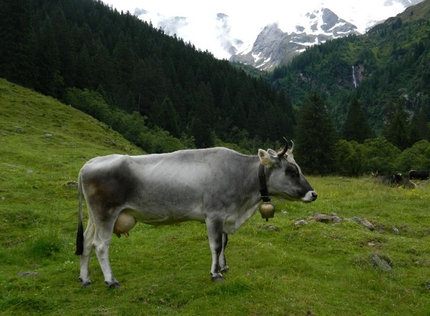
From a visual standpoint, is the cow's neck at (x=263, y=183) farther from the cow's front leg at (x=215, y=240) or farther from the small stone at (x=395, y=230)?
the small stone at (x=395, y=230)

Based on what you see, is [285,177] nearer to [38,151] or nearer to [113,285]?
[113,285]

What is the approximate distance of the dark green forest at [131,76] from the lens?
59938mm

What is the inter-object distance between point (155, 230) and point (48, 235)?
12.2 feet

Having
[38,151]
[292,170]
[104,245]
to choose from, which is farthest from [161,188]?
[38,151]

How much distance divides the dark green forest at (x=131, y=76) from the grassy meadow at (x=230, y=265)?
4490cm

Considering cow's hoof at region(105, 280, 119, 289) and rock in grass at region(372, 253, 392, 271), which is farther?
rock in grass at region(372, 253, 392, 271)

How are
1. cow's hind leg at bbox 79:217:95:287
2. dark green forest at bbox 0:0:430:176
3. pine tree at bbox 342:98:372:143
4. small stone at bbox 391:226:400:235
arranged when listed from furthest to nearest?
pine tree at bbox 342:98:372:143 < dark green forest at bbox 0:0:430:176 < small stone at bbox 391:226:400:235 < cow's hind leg at bbox 79:217:95:287

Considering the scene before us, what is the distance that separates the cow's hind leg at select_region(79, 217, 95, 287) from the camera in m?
8.61

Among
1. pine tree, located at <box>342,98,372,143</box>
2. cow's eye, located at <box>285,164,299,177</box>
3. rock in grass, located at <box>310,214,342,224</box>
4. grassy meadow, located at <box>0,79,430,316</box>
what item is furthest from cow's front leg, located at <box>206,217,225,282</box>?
pine tree, located at <box>342,98,372,143</box>

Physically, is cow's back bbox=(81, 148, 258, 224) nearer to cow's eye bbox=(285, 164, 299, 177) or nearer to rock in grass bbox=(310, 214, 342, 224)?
cow's eye bbox=(285, 164, 299, 177)

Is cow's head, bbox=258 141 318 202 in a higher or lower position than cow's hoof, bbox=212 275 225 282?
higher

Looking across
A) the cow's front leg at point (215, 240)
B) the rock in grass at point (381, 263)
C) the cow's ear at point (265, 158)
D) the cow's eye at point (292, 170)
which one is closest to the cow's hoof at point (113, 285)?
the cow's front leg at point (215, 240)

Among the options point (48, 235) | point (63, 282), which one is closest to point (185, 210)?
point (63, 282)

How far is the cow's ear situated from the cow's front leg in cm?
162
